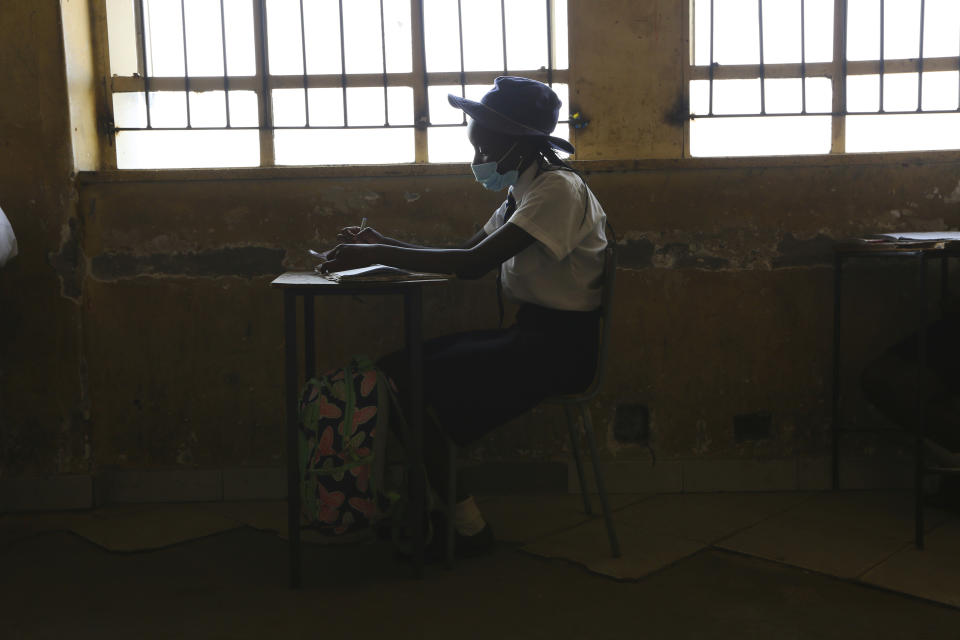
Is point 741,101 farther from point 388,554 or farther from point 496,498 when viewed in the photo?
point 388,554

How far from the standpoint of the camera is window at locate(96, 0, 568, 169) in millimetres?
2904

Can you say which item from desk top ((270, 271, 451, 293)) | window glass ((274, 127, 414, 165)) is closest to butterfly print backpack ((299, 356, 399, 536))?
desk top ((270, 271, 451, 293))

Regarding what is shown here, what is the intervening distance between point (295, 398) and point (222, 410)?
95cm

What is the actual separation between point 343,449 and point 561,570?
2.19ft

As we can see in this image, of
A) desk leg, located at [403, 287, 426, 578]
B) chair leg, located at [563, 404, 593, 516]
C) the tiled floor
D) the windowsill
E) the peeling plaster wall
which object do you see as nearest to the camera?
the tiled floor

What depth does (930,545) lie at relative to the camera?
2260 millimetres

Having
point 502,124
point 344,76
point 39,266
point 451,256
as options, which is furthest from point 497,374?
point 39,266

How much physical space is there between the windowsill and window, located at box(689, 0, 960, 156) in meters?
0.22

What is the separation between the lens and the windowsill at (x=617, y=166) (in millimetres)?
2742

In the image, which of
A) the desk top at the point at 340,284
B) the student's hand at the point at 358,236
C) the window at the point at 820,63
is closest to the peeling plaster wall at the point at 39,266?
the student's hand at the point at 358,236

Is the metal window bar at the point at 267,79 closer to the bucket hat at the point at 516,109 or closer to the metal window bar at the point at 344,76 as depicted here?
the metal window bar at the point at 344,76

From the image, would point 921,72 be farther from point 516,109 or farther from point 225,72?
point 225,72

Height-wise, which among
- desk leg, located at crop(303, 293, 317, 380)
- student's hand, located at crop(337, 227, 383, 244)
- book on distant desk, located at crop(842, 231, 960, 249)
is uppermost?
student's hand, located at crop(337, 227, 383, 244)

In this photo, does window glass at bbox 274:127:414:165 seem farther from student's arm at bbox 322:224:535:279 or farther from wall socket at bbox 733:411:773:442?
wall socket at bbox 733:411:773:442
